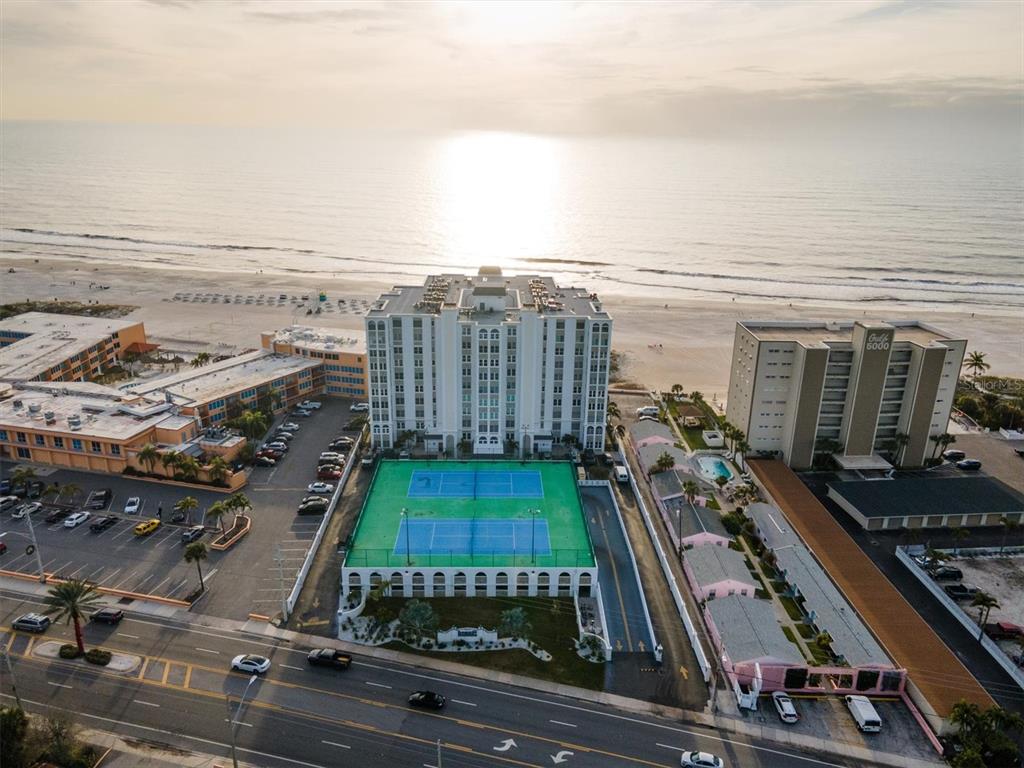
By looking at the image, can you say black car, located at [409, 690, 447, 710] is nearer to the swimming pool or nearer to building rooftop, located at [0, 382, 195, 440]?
the swimming pool

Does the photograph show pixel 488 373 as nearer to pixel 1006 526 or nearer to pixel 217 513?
pixel 217 513

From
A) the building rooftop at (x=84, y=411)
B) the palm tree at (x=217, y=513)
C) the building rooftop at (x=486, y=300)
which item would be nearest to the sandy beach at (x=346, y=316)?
the building rooftop at (x=486, y=300)

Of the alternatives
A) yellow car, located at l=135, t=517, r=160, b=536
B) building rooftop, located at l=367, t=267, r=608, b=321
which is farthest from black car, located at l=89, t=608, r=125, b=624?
building rooftop, located at l=367, t=267, r=608, b=321

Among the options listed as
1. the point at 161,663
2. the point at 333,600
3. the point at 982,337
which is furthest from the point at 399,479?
the point at 982,337

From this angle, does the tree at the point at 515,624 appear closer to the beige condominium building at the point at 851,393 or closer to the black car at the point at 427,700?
the black car at the point at 427,700

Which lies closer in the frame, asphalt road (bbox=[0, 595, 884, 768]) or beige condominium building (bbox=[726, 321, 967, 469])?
asphalt road (bbox=[0, 595, 884, 768])

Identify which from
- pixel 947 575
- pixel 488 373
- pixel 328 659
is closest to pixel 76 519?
pixel 328 659
